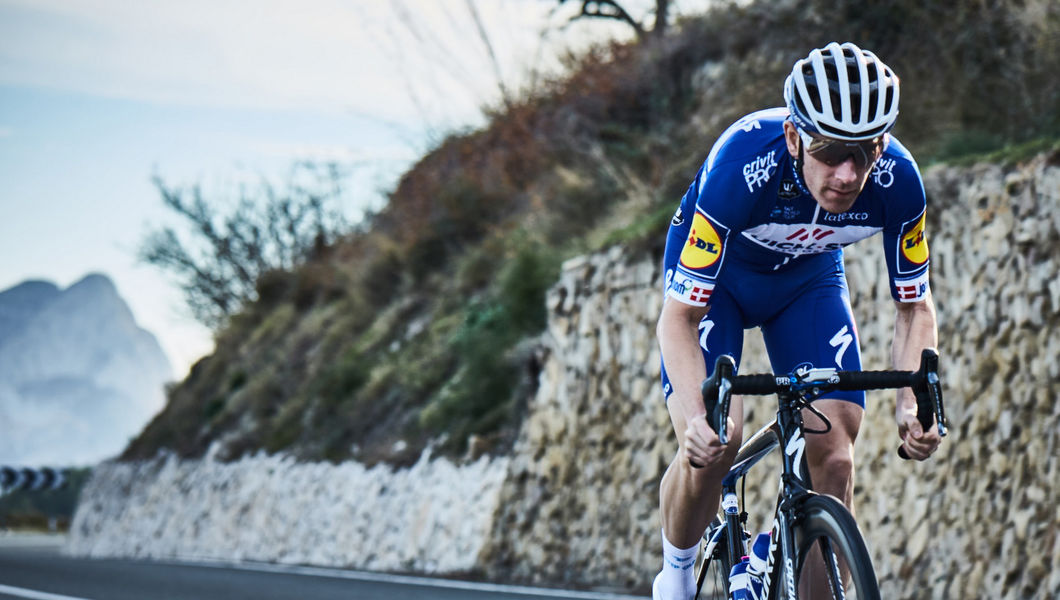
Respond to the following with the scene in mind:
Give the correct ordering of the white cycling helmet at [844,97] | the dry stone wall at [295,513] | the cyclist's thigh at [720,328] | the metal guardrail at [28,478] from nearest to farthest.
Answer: the white cycling helmet at [844,97], the cyclist's thigh at [720,328], the dry stone wall at [295,513], the metal guardrail at [28,478]

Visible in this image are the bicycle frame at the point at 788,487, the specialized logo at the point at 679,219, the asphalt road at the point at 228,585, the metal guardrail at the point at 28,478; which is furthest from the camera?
the metal guardrail at the point at 28,478

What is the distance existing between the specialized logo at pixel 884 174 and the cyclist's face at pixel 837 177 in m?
0.22

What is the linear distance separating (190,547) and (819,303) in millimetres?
18940

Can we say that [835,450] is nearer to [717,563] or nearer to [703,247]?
[717,563]

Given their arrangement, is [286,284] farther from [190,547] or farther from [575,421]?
[575,421]

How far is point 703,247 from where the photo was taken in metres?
4.17

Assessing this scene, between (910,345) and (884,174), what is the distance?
1.88 ft

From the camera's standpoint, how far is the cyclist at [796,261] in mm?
3846

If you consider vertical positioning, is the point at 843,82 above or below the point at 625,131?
below

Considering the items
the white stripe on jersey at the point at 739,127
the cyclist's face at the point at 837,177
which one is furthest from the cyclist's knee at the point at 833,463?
the white stripe on jersey at the point at 739,127

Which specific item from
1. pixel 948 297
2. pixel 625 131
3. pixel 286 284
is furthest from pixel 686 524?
pixel 286 284

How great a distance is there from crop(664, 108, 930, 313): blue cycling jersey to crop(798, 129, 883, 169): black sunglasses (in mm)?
309

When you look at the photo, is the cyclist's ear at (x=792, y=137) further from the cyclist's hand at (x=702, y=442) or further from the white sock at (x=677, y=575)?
the white sock at (x=677, y=575)

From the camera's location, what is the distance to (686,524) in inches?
179
